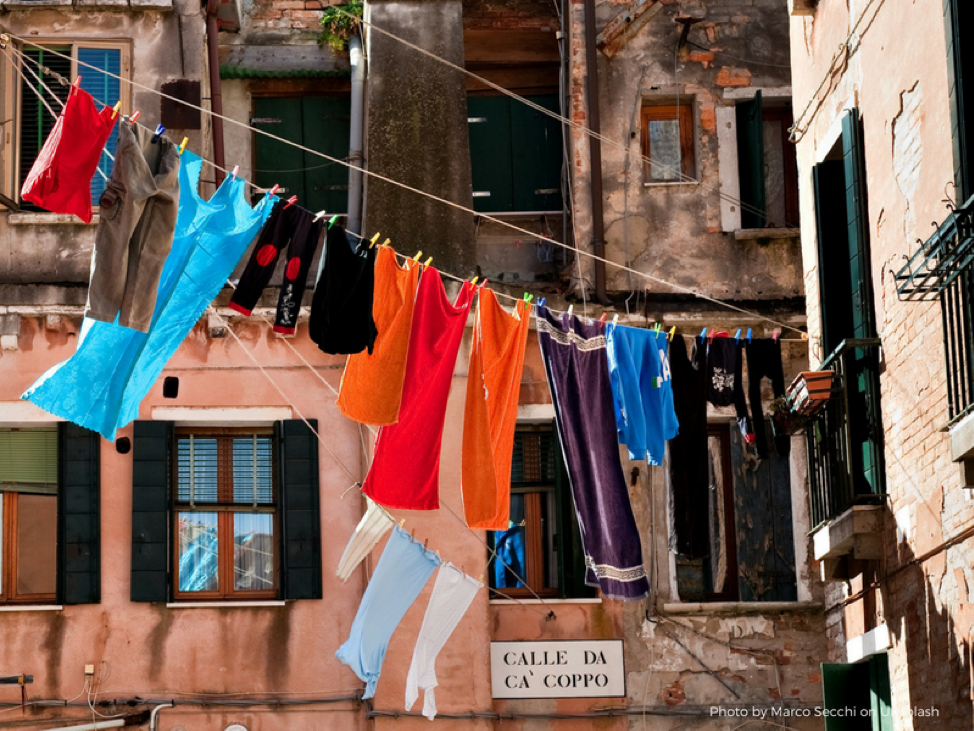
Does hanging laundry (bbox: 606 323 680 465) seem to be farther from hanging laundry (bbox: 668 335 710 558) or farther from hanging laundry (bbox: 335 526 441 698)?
hanging laundry (bbox: 335 526 441 698)

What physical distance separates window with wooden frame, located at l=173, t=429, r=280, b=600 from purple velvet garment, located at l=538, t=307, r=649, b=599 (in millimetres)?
3991

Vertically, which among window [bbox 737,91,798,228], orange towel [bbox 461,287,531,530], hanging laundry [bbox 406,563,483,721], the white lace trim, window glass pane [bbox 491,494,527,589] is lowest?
hanging laundry [bbox 406,563,483,721]

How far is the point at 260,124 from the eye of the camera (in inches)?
573

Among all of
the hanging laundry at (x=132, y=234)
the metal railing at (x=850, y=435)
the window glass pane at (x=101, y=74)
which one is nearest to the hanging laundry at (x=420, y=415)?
the hanging laundry at (x=132, y=234)

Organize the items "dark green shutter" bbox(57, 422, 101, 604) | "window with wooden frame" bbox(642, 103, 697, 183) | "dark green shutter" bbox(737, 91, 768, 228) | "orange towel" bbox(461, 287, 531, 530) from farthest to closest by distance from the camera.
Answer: "window with wooden frame" bbox(642, 103, 697, 183) → "dark green shutter" bbox(737, 91, 768, 228) → "dark green shutter" bbox(57, 422, 101, 604) → "orange towel" bbox(461, 287, 531, 530)

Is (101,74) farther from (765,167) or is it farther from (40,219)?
(765,167)

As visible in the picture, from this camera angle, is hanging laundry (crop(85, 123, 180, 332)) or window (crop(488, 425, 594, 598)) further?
window (crop(488, 425, 594, 598))

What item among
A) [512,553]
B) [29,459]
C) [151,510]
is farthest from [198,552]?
[512,553]

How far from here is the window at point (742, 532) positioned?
13.1 metres

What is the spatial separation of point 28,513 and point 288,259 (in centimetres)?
503

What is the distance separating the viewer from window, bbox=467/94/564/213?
14508mm

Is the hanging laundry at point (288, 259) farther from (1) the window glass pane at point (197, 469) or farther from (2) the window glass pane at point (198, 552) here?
(2) the window glass pane at point (198, 552)

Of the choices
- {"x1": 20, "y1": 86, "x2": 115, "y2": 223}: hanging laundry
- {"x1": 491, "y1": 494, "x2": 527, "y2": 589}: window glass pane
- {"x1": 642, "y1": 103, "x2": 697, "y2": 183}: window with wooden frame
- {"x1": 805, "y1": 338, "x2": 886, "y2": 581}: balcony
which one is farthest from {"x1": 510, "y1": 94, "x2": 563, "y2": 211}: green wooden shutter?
{"x1": 20, "y1": 86, "x2": 115, "y2": 223}: hanging laundry

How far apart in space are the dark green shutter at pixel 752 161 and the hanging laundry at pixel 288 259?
5976mm
